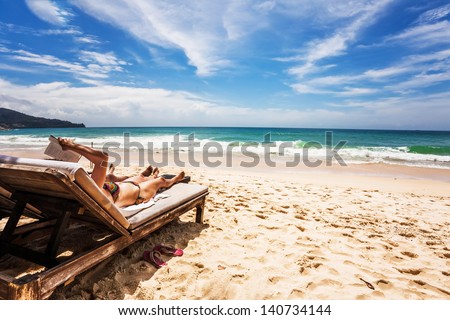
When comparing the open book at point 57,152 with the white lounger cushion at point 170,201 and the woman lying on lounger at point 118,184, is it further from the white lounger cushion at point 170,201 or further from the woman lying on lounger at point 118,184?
the white lounger cushion at point 170,201

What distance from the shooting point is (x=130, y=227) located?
2.65m

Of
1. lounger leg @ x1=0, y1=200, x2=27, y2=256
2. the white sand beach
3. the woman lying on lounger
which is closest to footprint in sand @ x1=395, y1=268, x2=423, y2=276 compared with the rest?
the white sand beach

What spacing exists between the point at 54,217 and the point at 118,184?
0.93m

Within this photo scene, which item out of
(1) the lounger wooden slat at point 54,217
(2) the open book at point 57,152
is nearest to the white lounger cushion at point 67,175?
(1) the lounger wooden slat at point 54,217

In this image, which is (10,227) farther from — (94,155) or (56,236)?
(94,155)

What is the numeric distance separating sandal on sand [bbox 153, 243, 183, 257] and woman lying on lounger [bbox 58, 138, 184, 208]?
0.73 meters

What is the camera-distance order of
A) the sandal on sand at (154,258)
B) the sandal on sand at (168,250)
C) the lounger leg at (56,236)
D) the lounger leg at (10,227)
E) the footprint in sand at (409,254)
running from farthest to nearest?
1. the footprint in sand at (409,254)
2. the sandal on sand at (168,250)
3. the sandal on sand at (154,258)
4. the lounger leg at (10,227)
5. the lounger leg at (56,236)

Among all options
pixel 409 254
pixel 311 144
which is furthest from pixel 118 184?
pixel 311 144

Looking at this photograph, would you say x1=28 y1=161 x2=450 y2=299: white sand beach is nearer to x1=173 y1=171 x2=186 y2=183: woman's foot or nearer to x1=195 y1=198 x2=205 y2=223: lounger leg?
x1=195 y1=198 x2=205 y2=223: lounger leg

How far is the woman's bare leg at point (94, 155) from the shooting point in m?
2.78

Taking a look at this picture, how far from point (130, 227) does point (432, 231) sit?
194 inches

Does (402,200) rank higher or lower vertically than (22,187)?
lower

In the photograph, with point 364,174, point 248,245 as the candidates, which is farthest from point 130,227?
point 364,174
